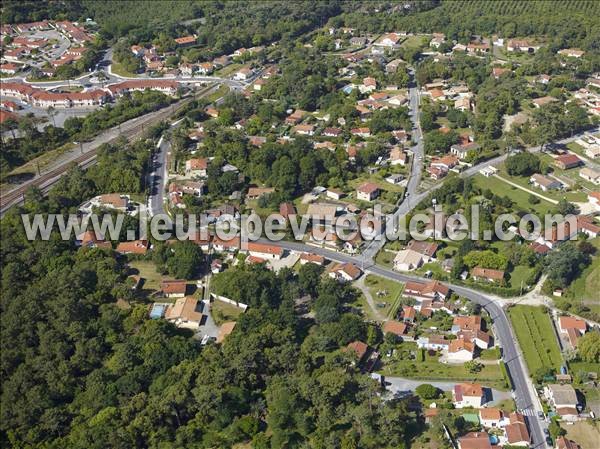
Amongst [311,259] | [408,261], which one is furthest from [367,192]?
[311,259]

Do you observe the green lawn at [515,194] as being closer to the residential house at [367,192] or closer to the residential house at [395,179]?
the residential house at [395,179]

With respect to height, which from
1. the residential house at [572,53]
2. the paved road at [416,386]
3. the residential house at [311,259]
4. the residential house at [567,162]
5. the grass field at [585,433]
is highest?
the residential house at [572,53]

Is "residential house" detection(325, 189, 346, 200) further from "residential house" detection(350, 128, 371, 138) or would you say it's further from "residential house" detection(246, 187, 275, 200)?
"residential house" detection(350, 128, 371, 138)

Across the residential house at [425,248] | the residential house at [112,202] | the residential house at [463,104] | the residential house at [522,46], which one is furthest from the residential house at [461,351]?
the residential house at [522,46]

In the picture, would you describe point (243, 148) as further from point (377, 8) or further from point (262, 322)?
point (377, 8)

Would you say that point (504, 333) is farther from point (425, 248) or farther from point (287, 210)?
point (287, 210)
